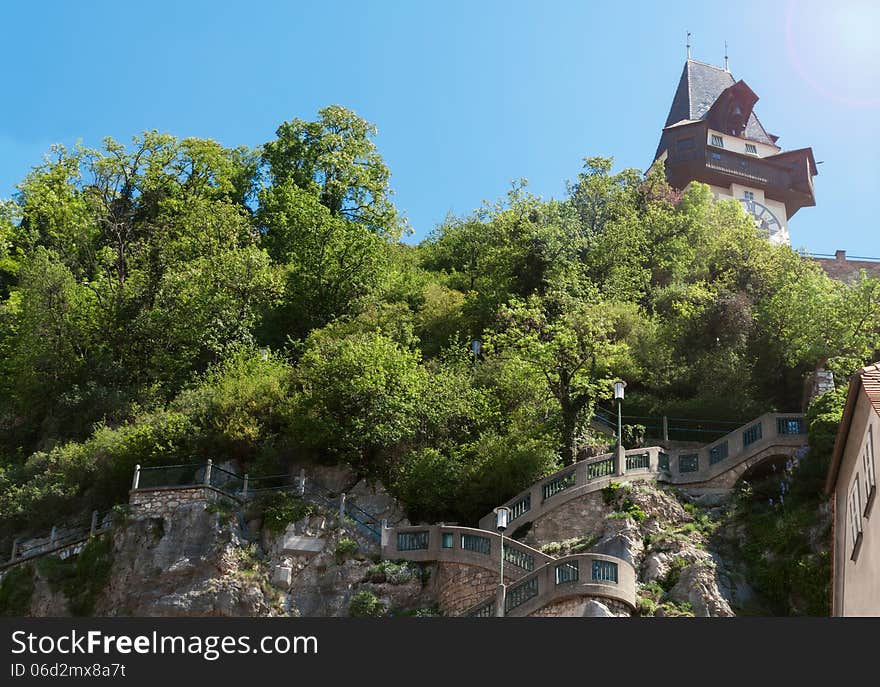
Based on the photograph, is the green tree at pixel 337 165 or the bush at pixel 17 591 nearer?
the bush at pixel 17 591

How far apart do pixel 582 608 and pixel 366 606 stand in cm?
639

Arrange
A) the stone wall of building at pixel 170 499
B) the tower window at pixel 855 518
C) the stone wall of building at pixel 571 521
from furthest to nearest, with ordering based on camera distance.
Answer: the stone wall of building at pixel 170 499, the stone wall of building at pixel 571 521, the tower window at pixel 855 518

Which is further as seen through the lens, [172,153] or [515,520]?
[172,153]

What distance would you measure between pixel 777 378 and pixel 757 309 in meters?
3.09

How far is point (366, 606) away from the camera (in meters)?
32.1

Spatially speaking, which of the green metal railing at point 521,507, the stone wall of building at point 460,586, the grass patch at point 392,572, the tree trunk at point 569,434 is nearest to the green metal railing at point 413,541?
the grass patch at point 392,572

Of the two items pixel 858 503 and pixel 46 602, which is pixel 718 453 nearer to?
pixel 858 503

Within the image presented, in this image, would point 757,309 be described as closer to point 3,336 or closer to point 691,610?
point 691,610

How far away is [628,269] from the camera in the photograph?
1997 inches

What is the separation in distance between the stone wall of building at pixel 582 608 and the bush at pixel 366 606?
17.2 feet

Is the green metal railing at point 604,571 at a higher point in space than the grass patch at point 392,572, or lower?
lower

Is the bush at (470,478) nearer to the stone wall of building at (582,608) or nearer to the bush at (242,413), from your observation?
the bush at (242,413)

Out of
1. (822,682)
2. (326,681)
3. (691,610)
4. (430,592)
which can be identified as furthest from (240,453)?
(822,682)

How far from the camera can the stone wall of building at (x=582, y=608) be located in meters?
28.0
